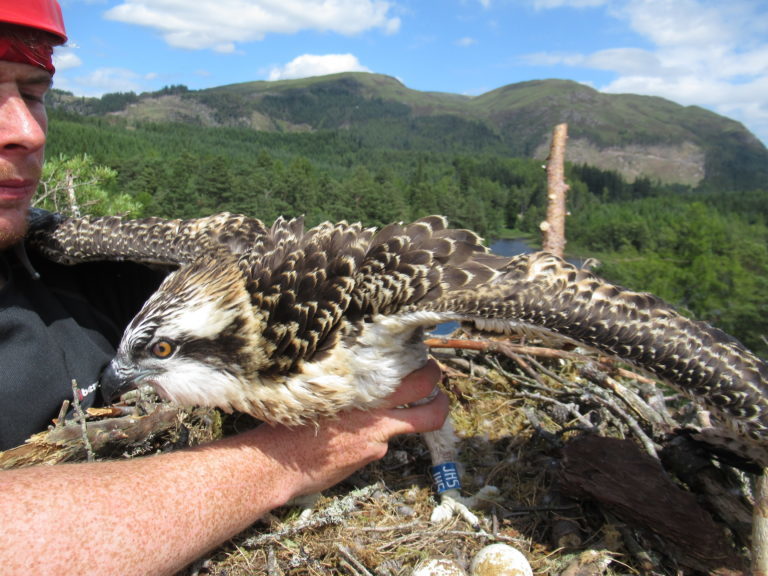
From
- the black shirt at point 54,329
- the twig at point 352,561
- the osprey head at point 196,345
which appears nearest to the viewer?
the osprey head at point 196,345

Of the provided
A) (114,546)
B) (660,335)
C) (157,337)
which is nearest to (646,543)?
(660,335)

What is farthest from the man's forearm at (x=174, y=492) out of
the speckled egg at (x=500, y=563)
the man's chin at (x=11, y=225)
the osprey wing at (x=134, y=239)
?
the man's chin at (x=11, y=225)

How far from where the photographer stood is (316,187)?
70.6 metres

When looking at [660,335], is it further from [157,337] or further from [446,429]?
[157,337]

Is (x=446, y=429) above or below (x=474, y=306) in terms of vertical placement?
below

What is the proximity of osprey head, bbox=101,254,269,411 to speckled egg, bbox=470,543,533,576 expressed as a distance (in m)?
1.77

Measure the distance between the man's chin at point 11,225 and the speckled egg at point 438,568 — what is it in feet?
11.2

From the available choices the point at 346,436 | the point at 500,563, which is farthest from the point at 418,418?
the point at 500,563

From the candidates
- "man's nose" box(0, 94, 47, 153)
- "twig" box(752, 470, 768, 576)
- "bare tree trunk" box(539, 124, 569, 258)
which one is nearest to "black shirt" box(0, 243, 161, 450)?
"man's nose" box(0, 94, 47, 153)

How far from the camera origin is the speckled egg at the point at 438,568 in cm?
298

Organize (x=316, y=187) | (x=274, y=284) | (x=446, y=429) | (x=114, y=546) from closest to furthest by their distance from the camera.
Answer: (x=114, y=546) < (x=274, y=284) < (x=446, y=429) < (x=316, y=187)

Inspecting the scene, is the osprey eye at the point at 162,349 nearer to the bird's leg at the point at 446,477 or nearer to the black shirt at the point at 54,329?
the black shirt at the point at 54,329

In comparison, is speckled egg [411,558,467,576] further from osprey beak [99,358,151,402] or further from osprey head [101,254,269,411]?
osprey beak [99,358,151,402]

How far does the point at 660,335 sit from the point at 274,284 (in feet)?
7.41
